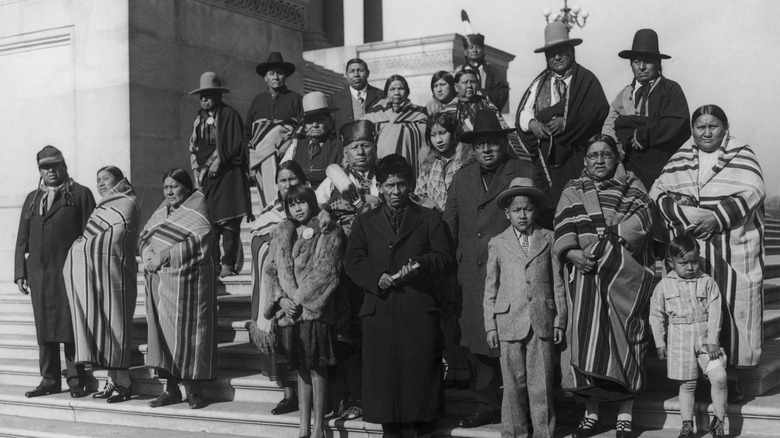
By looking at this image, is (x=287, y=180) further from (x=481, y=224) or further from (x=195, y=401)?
(x=195, y=401)

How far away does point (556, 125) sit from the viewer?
7.15 m

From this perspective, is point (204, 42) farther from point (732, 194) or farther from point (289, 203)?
point (732, 194)

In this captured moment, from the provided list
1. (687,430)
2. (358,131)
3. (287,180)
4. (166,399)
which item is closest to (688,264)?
(687,430)

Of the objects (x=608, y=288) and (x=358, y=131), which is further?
(x=358, y=131)

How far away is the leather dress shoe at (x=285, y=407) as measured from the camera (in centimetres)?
705

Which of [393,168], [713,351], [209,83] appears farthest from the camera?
[209,83]

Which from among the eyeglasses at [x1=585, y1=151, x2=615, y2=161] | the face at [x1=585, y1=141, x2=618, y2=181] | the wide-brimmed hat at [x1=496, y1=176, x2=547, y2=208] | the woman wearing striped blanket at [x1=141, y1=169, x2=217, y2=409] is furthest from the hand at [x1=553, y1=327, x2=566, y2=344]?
→ the woman wearing striped blanket at [x1=141, y1=169, x2=217, y2=409]

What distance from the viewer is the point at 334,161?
8250 mm

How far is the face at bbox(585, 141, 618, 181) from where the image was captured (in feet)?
20.1

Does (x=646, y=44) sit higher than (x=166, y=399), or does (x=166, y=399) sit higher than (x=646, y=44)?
(x=646, y=44)

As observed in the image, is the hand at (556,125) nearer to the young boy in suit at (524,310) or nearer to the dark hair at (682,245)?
the young boy in suit at (524,310)

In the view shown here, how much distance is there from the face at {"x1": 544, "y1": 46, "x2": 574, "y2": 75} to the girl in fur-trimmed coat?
2.10m

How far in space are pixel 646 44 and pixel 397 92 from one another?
2538 mm

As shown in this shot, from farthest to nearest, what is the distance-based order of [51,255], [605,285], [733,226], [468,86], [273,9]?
[273,9] < [468,86] < [51,255] < [733,226] < [605,285]
